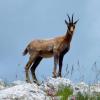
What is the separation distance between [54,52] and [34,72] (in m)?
1.15

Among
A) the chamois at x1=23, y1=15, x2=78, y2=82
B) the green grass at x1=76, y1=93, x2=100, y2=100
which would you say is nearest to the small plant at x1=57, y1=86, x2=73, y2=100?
the green grass at x1=76, y1=93, x2=100, y2=100

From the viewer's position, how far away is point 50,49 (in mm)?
19312

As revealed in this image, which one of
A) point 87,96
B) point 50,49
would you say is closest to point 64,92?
point 87,96

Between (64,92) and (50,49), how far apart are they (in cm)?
793

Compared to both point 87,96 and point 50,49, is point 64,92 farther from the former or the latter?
point 50,49

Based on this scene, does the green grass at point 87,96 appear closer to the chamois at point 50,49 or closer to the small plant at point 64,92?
the small plant at point 64,92

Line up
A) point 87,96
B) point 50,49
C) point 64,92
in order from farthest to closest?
point 50,49 < point 64,92 < point 87,96

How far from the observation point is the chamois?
62.8 feet

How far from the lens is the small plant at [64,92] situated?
10799 millimetres

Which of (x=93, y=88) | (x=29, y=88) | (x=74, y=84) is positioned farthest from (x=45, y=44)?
(x=29, y=88)

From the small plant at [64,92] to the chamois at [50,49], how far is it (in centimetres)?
664

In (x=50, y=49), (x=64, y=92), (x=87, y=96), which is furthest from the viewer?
(x=50, y=49)

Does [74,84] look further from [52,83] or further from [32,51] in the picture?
[32,51]

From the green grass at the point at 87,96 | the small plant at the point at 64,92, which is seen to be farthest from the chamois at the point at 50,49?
the green grass at the point at 87,96
